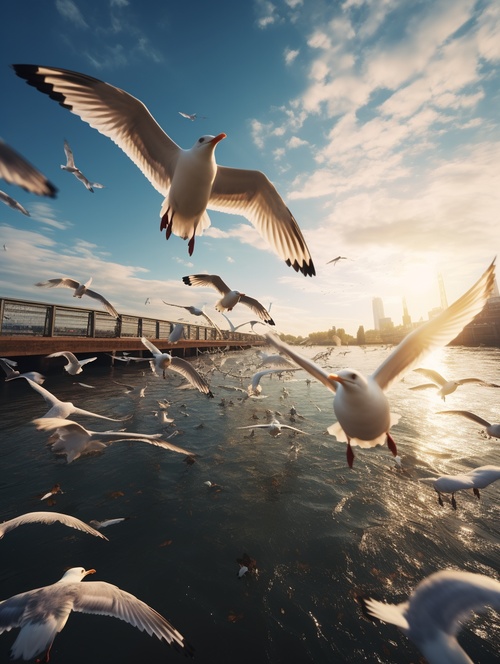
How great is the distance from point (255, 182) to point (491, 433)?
586cm

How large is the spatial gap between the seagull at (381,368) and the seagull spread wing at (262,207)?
69.7 inches

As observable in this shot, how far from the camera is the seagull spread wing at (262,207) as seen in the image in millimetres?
4348

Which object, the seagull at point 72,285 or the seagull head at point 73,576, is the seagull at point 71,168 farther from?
the seagull head at point 73,576

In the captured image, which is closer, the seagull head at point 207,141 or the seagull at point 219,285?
the seagull head at point 207,141

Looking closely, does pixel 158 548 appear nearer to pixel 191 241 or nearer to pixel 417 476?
pixel 191 241

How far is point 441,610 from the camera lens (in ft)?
5.72

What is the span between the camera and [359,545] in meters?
3.37

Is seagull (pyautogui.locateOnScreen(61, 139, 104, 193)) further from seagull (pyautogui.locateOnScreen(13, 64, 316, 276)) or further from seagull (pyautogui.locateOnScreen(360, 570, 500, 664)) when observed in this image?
seagull (pyautogui.locateOnScreen(360, 570, 500, 664))

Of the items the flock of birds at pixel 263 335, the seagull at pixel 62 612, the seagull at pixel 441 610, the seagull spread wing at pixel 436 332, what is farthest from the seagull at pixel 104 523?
→ the seagull spread wing at pixel 436 332

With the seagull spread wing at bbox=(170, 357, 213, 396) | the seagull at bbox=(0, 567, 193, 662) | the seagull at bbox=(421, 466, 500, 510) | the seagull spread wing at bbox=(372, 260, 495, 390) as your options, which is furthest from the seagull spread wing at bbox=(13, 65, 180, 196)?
the seagull at bbox=(421, 466, 500, 510)

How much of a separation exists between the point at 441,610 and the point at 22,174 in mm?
5190

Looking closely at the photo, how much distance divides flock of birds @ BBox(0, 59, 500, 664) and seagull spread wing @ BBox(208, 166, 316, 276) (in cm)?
2

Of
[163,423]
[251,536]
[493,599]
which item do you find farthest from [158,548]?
[163,423]

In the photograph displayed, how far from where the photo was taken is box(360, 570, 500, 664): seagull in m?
1.61
